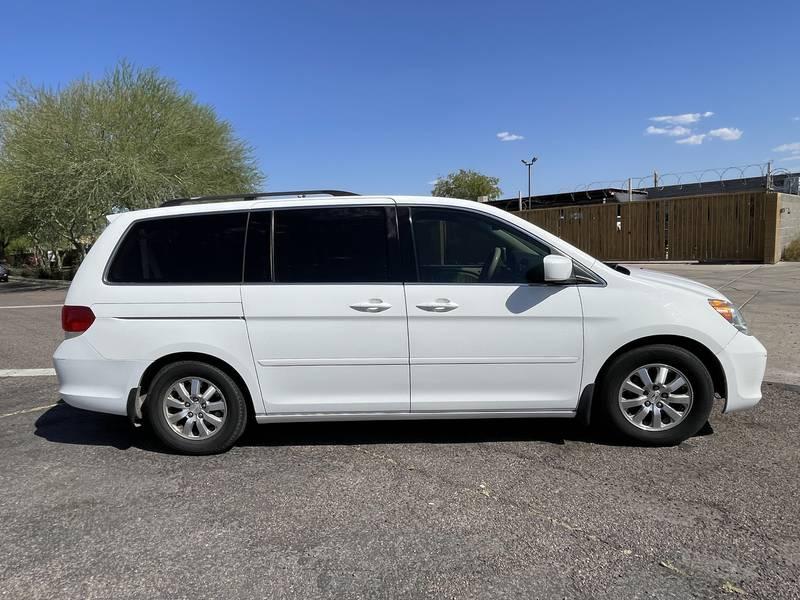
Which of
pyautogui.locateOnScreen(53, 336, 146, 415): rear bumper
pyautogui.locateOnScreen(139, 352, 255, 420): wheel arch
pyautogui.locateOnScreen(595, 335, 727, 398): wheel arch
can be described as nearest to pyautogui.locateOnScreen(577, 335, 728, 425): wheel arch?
pyautogui.locateOnScreen(595, 335, 727, 398): wheel arch

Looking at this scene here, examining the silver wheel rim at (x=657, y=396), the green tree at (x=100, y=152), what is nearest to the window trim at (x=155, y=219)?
the silver wheel rim at (x=657, y=396)

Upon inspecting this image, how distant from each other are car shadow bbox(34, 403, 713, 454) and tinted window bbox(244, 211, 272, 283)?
1334 millimetres

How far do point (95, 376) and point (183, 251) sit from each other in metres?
1.10

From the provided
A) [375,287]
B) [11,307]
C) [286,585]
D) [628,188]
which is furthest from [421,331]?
[628,188]

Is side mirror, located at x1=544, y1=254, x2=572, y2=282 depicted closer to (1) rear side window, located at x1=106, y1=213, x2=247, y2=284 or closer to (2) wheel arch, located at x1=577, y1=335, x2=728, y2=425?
(2) wheel arch, located at x1=577, y1=335, x2=728, y2=425

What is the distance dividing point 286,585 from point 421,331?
6.07ft

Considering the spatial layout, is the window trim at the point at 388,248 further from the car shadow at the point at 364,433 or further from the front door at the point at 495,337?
the car shadow at the point at 364,433

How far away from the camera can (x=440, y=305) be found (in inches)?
158

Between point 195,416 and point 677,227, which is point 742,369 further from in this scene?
point 677,227

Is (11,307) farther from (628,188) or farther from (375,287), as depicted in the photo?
(628,188)

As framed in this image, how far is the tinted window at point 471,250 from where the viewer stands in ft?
13.6

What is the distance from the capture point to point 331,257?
4.16 m

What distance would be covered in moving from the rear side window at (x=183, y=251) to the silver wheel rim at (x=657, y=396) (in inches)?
115

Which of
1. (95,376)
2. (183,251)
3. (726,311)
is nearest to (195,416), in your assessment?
(95,376)
